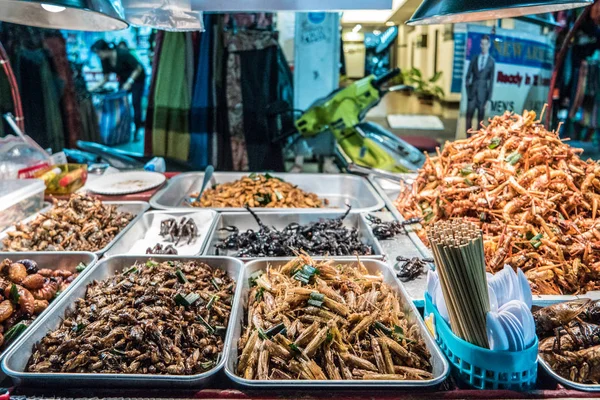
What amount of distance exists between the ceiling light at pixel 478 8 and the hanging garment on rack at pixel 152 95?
165 inches

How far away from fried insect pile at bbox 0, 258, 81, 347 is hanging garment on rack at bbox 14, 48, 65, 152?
13.7 ft

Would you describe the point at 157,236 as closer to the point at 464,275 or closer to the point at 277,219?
the point at 277,219

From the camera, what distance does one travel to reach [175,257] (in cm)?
216

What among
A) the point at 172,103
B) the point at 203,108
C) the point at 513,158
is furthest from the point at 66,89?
the point at 513,158

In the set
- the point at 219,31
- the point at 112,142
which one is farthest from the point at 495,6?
the point at 112,142

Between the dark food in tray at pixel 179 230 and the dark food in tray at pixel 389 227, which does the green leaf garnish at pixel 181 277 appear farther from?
the dark food in tray at pixel 389 227

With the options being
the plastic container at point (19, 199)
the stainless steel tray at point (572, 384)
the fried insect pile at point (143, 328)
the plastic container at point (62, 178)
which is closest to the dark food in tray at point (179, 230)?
the fried insect pile at point (143, 328)

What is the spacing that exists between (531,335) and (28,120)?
6269 millimetres

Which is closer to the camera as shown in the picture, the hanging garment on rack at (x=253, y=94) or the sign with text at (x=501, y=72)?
the hanging garment on rack at (x=253, y=94)

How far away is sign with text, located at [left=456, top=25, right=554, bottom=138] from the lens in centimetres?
566

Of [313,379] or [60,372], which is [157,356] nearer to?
[60,372]

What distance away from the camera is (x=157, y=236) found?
9.16 feet

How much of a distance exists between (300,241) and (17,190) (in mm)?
1798

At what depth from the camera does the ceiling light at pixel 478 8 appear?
159cm
